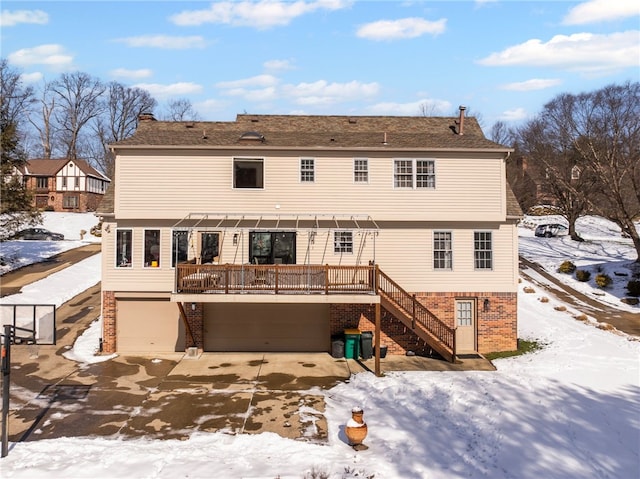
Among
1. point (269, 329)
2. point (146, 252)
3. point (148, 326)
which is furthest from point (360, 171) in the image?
point (148, 326)

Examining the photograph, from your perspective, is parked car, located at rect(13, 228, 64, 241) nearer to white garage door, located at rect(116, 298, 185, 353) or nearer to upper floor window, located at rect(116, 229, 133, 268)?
upper floor window, located at rect(116, 229, 133, 268)

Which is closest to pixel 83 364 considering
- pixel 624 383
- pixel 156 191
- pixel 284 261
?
pixel 156 191

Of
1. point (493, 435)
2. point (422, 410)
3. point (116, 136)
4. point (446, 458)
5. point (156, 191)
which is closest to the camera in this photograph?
point (446, 458)

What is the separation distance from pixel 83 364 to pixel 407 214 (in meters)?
14.0

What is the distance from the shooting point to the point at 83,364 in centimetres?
1619

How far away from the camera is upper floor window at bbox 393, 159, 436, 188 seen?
58.2 feet

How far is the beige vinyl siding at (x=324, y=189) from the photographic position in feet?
57.5

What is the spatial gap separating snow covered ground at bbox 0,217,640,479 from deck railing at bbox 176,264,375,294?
10.9 ft

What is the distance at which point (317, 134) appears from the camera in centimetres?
1925

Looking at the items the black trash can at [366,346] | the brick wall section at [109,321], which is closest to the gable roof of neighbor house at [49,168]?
the brick wall section at [109,321]

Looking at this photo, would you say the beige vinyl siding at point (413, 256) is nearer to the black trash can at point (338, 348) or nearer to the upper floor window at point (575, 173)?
the black trash can at point (338, 348)

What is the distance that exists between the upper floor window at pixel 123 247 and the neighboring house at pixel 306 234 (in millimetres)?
41

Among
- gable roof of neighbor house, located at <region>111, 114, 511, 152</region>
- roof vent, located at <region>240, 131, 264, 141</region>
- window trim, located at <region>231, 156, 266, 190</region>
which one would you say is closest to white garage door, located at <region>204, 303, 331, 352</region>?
window trim, located at <region>231, 156, 266, 190</region>

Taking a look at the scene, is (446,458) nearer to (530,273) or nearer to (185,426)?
(185,426)
